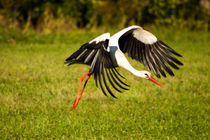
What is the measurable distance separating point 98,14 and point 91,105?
31.5ft

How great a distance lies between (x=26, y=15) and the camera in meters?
13.2

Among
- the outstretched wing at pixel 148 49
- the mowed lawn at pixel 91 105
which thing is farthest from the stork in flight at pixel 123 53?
the mowed lawn at pixel 91 105

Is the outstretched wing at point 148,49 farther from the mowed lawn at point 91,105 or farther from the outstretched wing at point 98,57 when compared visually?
the outstretched wing at point 98,57

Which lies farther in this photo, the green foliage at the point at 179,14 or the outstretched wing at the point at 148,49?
the green foliage at the point at 179,14

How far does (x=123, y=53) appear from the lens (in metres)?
4.69

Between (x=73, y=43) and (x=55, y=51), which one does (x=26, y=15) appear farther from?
(x=55, y=51)

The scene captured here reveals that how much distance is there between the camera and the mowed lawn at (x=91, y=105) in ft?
12.7

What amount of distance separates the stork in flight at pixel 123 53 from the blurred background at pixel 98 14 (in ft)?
23.7

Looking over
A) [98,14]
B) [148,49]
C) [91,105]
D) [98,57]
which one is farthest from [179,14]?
[98,57]

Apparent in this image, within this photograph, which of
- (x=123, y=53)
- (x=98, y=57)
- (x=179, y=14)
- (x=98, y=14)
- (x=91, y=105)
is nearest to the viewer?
(x=98, y=57)

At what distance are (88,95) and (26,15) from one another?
890 cm

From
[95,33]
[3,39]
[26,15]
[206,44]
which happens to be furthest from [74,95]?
[26,15]

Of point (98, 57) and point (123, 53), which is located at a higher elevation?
point (98, 57)

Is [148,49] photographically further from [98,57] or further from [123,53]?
[98,57]
